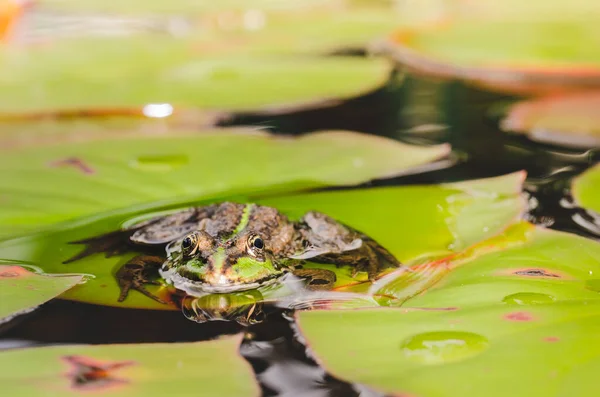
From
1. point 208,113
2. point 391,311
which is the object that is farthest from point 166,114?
point 391,311

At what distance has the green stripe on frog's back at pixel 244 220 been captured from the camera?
5.17 ft

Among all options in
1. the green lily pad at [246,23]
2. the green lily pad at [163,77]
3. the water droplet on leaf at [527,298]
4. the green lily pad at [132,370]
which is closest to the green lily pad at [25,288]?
the green lily pad at [132,370]

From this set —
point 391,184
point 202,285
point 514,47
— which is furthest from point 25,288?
point 514,47

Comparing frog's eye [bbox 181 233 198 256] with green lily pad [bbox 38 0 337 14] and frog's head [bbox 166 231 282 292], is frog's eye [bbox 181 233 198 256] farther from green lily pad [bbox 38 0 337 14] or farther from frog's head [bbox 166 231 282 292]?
green lily pad [bbox 38 0 337 14]

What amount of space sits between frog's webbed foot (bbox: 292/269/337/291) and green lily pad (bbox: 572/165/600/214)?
72 cm

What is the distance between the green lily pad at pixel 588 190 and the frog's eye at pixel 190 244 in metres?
1.00

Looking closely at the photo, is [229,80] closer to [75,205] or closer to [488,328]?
[75,205]

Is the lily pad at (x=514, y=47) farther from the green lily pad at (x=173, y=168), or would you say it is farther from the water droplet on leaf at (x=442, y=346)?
the water droplet on leaf at (x=442, y=346)

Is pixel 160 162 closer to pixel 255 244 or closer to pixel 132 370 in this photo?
pixel 255 244

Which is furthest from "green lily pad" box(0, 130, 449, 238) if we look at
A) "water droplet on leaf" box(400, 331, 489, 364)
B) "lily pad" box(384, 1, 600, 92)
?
"lily pad" box(384, 1, 600, 92)

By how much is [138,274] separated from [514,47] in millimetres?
2519

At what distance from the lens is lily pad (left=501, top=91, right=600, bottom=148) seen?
2307 millimetres

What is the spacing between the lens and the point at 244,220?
1.60 m

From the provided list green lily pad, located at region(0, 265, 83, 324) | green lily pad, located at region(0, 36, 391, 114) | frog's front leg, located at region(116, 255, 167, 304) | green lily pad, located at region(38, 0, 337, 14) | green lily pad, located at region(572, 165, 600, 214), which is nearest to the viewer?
green lily pad, located at region(0, 265, 83, 324)
